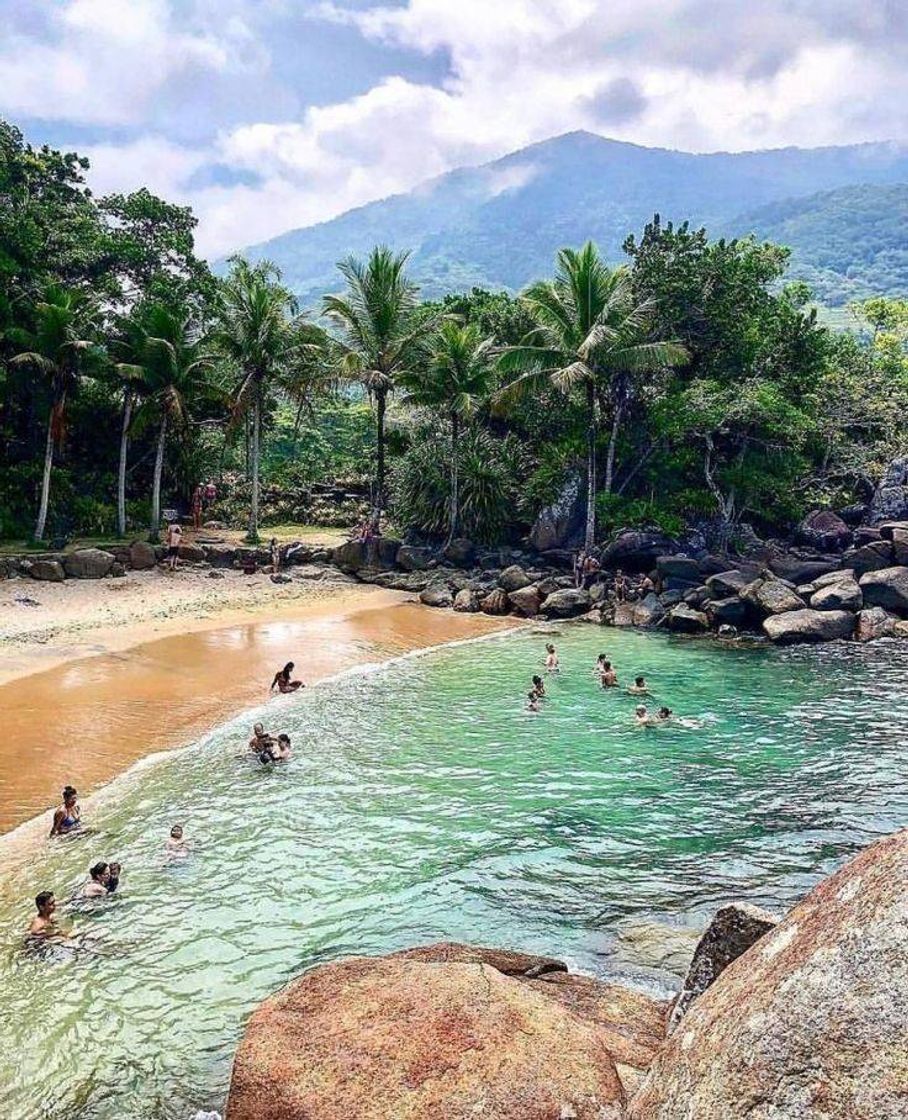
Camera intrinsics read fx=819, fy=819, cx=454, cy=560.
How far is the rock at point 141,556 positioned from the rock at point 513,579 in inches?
536

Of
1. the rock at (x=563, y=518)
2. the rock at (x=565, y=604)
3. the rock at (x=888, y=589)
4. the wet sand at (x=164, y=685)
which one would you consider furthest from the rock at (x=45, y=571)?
the rock at (x=888, y=589)

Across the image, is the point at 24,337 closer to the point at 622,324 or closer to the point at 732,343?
the point at 622,324

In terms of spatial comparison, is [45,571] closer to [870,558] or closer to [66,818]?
[66,818]

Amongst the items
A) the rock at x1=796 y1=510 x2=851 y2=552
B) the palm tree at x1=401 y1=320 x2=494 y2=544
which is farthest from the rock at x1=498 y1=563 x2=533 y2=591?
the rock at x1=796 y1=510 x2=851 y2=552

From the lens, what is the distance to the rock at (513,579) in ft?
103

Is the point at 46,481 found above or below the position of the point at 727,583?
above

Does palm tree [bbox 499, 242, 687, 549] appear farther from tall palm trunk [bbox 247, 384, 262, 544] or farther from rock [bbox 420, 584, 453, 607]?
tall palm trunk [bbox 247, 384, 262, 544]

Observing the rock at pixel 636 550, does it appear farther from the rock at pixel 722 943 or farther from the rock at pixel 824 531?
the rock at pixel 722 943

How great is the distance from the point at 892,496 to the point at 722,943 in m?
30.4

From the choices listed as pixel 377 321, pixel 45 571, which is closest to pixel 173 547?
pixel 45 571

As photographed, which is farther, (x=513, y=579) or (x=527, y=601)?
(x=513, y=579)

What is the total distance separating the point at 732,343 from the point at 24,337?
28.0 meters

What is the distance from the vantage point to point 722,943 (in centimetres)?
618

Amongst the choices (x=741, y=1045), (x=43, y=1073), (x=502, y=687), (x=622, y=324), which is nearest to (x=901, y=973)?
(x=741, y=1045)
